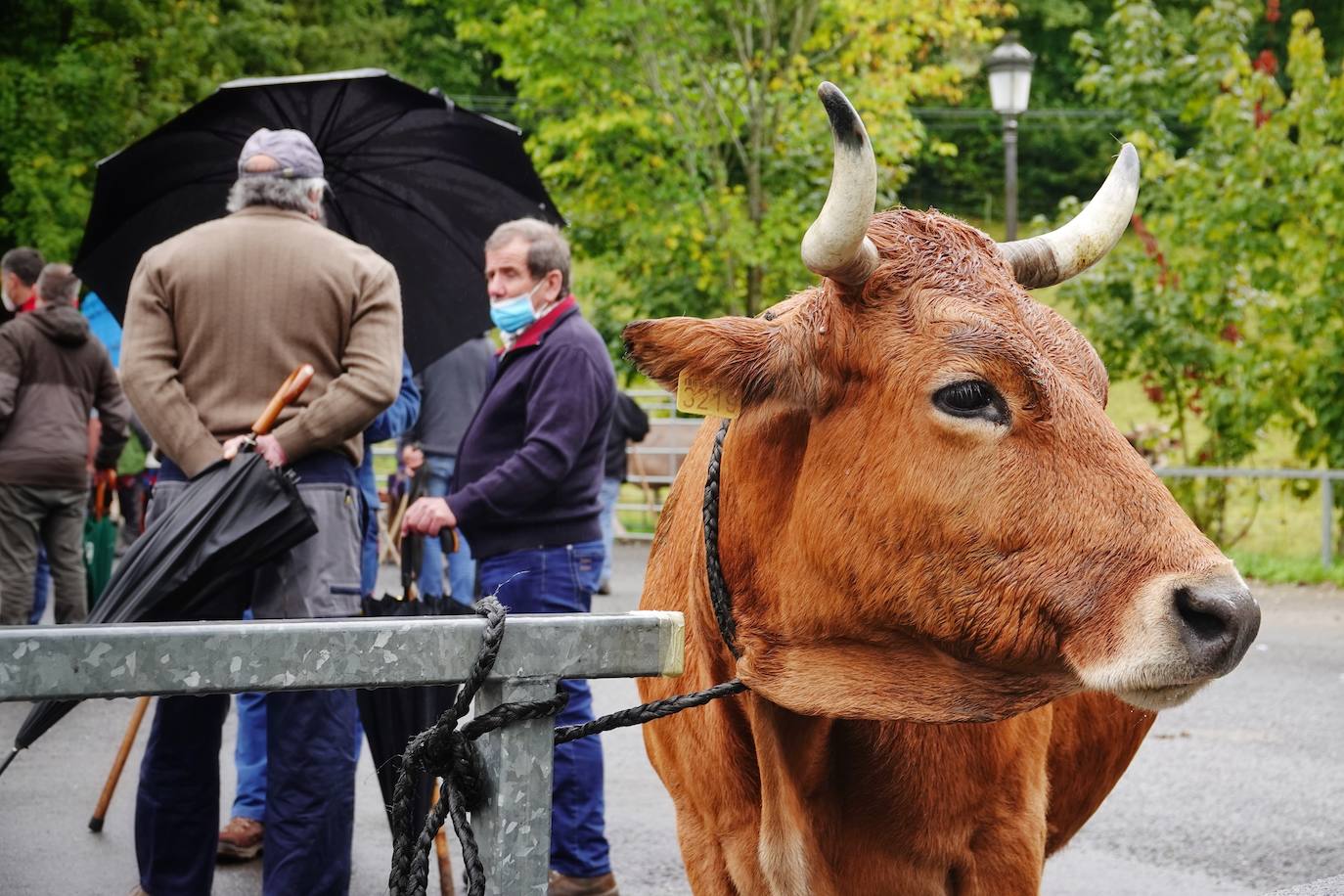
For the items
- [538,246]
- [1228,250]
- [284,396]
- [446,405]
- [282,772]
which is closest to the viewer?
[284,396]

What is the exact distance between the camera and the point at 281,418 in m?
4.50

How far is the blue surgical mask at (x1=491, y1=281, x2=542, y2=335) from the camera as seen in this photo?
5562mm

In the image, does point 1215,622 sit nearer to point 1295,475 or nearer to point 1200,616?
point 1200,616

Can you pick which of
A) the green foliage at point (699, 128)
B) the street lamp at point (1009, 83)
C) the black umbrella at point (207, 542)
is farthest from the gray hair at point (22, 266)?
the street lamp at point (1009, 83)

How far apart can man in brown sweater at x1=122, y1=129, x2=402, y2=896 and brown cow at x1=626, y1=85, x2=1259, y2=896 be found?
1654mm

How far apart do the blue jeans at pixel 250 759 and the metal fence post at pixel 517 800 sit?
4.06m

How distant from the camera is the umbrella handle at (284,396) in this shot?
13.8ft

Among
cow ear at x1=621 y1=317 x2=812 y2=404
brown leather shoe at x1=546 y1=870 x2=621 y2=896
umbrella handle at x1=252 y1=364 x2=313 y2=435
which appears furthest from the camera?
brown leather shoe at x1=546 y1=870 x2=621 y2=896

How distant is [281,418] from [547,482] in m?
0.98

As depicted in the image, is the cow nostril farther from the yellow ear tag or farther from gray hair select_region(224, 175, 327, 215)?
gray hair select_region(224, 175, 327, 215)

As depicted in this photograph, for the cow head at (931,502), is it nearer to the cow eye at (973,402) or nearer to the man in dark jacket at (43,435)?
the cow eye at (973,402)

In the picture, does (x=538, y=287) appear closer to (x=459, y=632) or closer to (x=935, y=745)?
(x=935, y=745)

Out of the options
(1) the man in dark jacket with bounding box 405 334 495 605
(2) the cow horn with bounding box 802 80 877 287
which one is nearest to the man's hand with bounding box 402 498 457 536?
(2) the cow horn with bounding box 802 80 877 287

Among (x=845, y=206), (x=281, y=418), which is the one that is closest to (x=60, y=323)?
(x=281, y=418)
